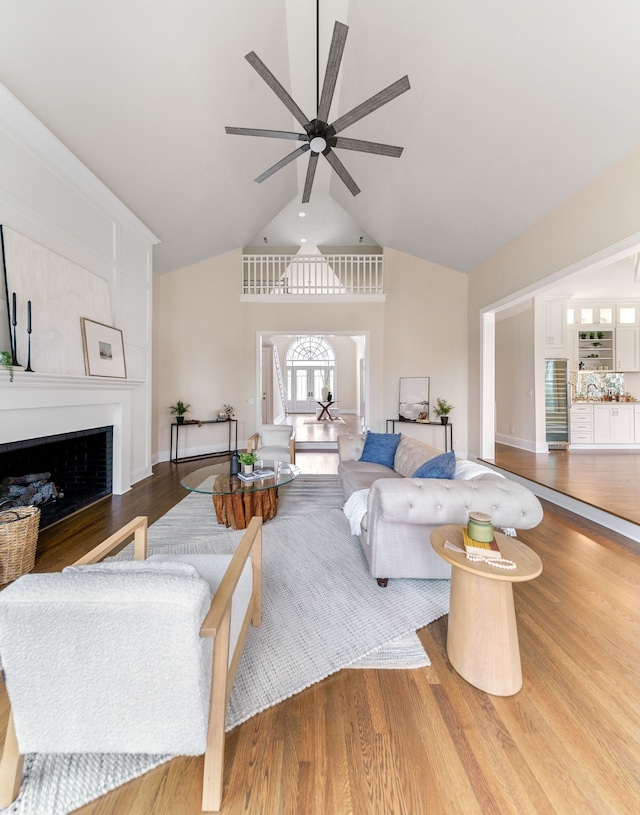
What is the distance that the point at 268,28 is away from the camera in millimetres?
3244

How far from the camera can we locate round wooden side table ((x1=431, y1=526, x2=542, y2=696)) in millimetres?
1394

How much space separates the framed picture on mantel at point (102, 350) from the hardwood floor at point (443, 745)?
2.80 metres

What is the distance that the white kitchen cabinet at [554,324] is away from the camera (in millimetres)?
6008

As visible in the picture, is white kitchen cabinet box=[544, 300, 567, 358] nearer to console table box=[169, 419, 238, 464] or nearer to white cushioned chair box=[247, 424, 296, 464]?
white cushioned chair box=[247, 424, 296, 464]

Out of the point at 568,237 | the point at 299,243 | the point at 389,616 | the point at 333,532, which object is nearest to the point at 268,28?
the point at 568,237

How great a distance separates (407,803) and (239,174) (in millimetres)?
5872

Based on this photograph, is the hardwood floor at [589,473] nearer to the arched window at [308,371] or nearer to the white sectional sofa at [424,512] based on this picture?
the white sectional sofa at [424,512]

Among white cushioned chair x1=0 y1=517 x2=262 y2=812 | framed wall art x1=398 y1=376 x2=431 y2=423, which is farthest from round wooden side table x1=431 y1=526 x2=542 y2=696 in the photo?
framed wall art x1=398 y1=376 x2=431 y2=423

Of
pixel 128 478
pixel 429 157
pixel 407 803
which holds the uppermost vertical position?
pixel 429 157

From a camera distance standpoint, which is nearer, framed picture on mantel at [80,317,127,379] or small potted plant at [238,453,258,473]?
Answer: small potted plant at [238,453,258,473]

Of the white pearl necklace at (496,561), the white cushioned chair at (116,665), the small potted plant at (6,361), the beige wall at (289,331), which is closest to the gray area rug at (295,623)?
the white cushioned chair at (116,665)

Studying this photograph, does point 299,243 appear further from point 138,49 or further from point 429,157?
point 138,49

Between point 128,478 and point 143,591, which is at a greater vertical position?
point 143,591

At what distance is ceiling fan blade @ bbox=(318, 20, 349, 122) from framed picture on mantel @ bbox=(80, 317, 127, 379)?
2807 millimetres
